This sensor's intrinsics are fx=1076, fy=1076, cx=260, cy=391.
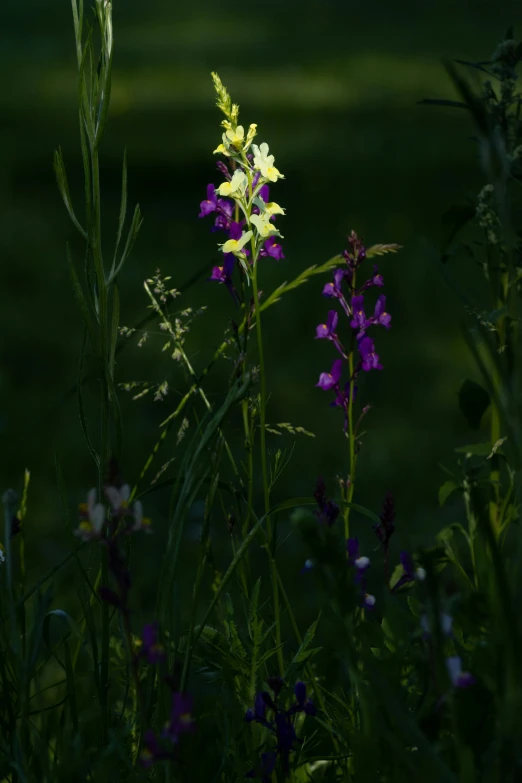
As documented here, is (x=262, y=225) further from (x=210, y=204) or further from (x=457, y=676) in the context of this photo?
(x=457, y=676)

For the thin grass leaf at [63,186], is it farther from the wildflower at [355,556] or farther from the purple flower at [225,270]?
the wildflower at [355,556]

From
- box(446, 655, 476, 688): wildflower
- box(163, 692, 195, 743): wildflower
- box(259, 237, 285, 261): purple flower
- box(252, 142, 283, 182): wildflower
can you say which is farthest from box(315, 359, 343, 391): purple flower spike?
box(163, 692, 195, 743): wildflower

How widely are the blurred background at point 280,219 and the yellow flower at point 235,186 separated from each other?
25 centimetres

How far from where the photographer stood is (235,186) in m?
1.39

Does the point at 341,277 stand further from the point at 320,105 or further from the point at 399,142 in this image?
the point at 320,105

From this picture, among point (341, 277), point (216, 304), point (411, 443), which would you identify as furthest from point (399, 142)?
point (341, 277)

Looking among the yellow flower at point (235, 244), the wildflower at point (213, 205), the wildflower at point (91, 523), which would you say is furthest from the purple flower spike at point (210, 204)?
the wildflower at point (91, 523)

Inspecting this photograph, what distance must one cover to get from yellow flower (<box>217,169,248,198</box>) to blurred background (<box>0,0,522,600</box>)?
9.8 inches

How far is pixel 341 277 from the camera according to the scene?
5.00 ft

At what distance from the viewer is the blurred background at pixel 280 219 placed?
3.51 m

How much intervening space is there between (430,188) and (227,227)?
18.2 feet

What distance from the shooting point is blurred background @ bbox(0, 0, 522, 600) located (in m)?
3.51

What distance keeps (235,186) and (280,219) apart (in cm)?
485

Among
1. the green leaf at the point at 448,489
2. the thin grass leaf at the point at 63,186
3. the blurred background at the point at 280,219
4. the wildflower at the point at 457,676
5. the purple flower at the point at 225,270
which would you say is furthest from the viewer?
the blurred background at the point at 280,219
